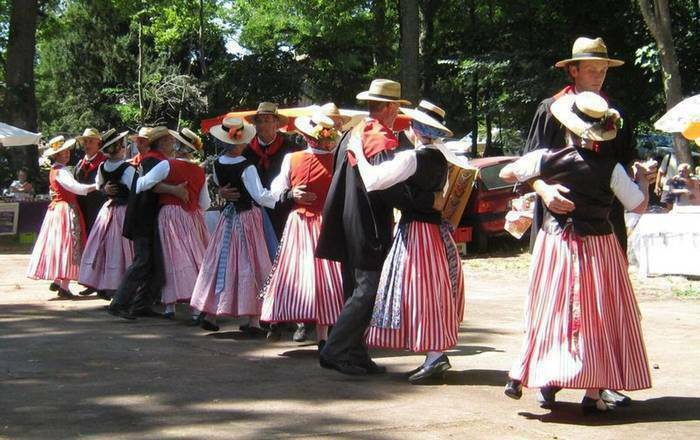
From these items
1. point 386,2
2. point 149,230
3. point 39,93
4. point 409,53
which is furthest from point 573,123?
point 39,93

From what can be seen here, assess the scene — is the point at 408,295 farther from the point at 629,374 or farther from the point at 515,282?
the point at 515,282

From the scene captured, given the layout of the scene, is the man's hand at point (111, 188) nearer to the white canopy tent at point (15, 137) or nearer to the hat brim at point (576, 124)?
the hat brim at point (576, 124)

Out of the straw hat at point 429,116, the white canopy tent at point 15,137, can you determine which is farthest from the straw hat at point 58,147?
the white canopy tent at point 15,137

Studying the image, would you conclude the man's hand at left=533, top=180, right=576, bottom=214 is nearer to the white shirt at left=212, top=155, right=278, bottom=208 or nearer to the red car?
the white shirt at left=212, top=155, right=278, bottom=208

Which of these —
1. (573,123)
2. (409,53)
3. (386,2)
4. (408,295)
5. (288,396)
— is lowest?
(288,396)

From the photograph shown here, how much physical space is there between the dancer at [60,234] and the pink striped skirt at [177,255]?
2254 mm

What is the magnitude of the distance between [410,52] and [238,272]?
47.3 ft

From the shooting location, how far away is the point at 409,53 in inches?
905

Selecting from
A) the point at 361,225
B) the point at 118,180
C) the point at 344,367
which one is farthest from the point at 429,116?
the point at 118,180

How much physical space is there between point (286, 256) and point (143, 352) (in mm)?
1278

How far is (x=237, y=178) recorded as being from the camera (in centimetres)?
923

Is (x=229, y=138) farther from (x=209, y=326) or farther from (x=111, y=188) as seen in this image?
(x=111, y=188)

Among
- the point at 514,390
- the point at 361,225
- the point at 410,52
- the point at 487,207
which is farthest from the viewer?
the point at 410,52

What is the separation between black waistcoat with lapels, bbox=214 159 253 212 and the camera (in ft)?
30.3
